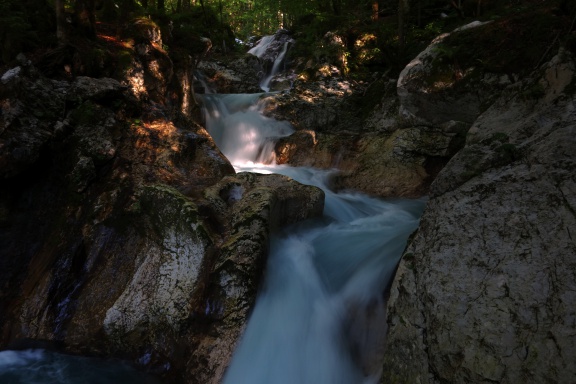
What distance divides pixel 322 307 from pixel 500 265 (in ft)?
7.34

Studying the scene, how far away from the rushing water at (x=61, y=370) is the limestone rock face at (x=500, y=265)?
3.01 meters

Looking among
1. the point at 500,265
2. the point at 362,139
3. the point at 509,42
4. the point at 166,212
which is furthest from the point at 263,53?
the point at 500,265

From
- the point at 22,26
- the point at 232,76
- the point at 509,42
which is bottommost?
the point at 509,42

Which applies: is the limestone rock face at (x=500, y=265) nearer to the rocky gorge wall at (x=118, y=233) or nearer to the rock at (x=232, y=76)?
the rocky gorge wall at (x=118, y=233)

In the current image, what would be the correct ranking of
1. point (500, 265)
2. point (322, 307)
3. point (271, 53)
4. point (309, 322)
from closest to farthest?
1. point (500, 265)
2. point (309, 322)
3. point (322, 307)
4. point (271, 53)

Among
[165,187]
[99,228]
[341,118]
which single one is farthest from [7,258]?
[341,118]

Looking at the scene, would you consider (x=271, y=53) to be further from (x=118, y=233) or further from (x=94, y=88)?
(x=118, y=233)

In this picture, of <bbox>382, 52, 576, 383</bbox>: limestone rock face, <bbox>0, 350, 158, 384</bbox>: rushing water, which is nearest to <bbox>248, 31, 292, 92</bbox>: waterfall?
<bbox>382, 52, 576, 383</bbox>: limestone rock face

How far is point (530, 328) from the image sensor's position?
2309mm

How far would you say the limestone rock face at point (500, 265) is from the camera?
2289 mm

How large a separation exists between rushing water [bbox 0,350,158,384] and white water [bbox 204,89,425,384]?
4.18 feet

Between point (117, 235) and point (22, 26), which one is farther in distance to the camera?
point (22, 26)

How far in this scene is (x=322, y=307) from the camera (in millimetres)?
4270

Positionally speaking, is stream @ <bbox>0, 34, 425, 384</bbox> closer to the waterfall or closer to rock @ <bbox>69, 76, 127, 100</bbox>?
rock @ <bbox>69, 76, 127, 100</bbox>
